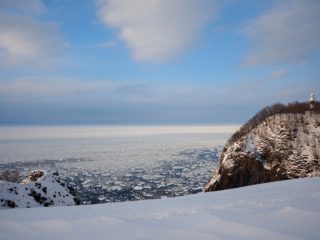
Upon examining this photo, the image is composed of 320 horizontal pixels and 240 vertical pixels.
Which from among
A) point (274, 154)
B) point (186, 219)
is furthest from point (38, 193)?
point (274, 154)

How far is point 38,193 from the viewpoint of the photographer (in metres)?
14.5

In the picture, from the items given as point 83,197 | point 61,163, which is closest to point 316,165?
point 83,197

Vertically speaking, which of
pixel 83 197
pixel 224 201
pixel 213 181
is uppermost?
pixel 224 201

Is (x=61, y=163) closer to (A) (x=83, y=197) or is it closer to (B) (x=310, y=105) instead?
(A) (x=83, y=197)

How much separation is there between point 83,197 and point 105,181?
22.6 ft

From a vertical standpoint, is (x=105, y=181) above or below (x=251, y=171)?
below

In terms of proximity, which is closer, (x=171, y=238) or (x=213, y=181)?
(x=171, y=238)

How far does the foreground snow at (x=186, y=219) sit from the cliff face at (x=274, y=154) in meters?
8.31

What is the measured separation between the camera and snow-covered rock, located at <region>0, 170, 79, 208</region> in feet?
42.9

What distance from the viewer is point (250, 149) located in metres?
18.1

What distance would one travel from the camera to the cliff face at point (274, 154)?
1678cm

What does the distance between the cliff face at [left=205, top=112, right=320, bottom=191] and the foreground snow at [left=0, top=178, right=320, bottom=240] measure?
27.3 ft

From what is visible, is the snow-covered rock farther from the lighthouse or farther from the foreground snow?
the lighthouse

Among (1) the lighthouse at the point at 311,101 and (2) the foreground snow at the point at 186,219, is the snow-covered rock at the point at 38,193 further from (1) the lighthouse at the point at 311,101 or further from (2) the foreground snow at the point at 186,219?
(1) the lighthouse at the point at 311,101
